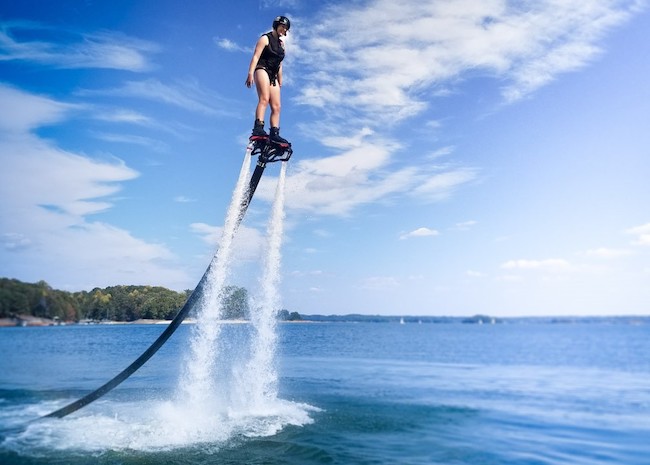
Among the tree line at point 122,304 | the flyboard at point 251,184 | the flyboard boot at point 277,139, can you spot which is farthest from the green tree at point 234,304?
the flyboard boot at point 277,139

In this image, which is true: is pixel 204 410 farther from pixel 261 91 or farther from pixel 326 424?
pixel 261 91

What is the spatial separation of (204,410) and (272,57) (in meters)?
17.3

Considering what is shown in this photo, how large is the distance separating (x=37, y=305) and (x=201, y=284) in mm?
6104

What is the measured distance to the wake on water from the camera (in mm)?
13453

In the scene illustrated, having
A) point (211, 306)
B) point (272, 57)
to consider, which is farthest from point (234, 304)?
point (272, 57)

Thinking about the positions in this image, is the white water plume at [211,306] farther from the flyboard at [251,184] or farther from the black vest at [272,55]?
the black vest at [272,55]

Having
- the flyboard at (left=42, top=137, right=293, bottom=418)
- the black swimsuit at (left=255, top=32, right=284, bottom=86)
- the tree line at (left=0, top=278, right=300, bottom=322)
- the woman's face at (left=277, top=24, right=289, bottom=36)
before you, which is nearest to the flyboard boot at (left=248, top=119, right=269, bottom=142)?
the flyboard at (left=42, top=137, right=293, bottom=418)

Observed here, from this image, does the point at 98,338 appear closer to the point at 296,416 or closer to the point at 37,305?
the point at 296,416

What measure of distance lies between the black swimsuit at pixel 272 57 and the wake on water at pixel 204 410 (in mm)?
1836

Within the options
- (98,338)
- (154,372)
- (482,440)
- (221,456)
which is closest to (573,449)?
(482,440)

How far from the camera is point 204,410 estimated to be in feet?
69.7

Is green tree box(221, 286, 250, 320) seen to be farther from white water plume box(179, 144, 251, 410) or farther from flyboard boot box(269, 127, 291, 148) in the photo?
flyboard boot box(269, 127, 291, 148)

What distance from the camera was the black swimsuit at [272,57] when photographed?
31.6 ft

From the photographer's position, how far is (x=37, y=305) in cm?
1363
